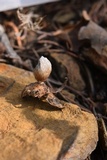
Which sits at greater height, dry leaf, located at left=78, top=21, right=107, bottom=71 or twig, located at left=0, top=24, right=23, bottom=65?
dry leaf, located at left=78, top=21, right=107, bottom=71

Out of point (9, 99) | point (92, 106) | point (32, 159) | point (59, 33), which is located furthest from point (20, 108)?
point (59, 33)

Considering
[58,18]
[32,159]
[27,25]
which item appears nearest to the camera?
[32,159]

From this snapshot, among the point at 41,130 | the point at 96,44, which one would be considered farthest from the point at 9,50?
the point at 41,130

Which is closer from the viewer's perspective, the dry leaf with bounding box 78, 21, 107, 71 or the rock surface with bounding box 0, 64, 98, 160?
the rock surface with bounding box 0, 64, 98, 160

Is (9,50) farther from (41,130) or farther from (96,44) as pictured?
(41,130)

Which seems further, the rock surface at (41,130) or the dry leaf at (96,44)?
the dry leaf at (96,44)

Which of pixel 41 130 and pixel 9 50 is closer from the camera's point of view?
pixel 41 130

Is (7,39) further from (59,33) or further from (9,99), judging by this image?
(9,99)

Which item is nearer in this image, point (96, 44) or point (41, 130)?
point (41, 130)
